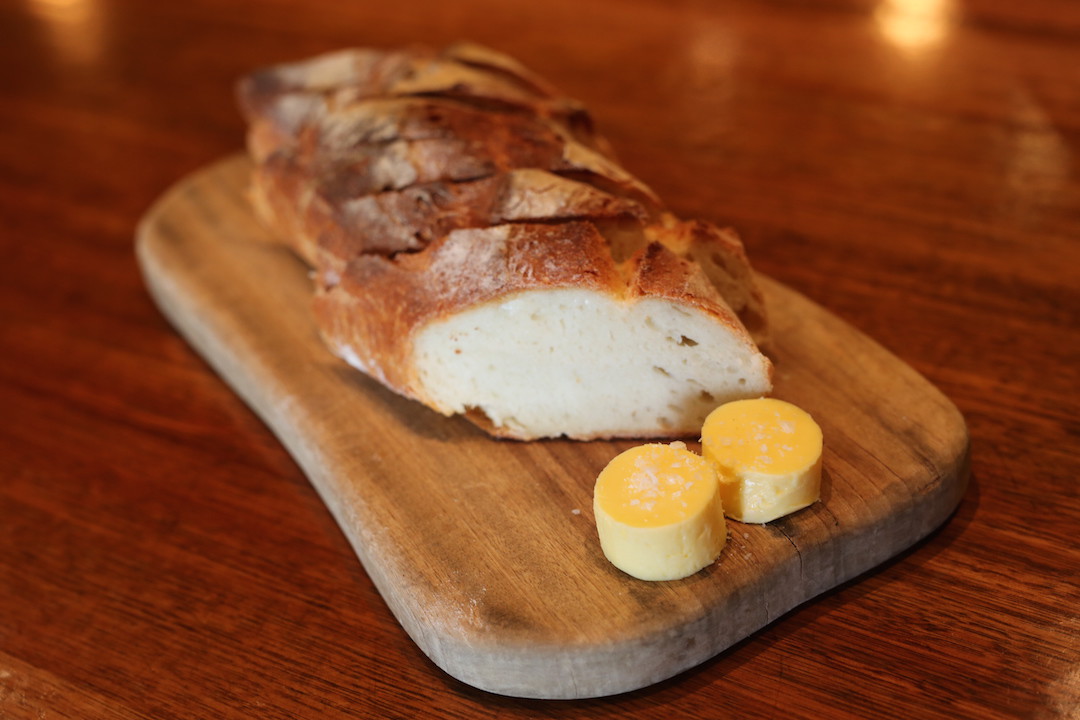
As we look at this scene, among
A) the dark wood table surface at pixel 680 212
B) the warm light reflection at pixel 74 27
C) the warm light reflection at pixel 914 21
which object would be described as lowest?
the dark wood table surface at pixel 680 212

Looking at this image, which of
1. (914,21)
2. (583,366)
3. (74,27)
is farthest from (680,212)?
(74,27)

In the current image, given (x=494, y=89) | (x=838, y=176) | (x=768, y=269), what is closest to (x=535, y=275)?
(x=494, y=89)

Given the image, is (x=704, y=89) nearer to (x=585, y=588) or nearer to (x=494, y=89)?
(x=494, y=89)

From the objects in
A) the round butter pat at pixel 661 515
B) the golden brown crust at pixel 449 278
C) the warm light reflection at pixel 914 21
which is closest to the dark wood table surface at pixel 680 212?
the warm light reflection at pixel 914 21

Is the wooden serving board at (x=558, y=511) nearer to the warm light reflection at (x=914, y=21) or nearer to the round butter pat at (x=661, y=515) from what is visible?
the round butter pat at (x=661, y=515)

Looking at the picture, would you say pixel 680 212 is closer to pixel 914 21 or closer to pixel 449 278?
pixel 449 278
